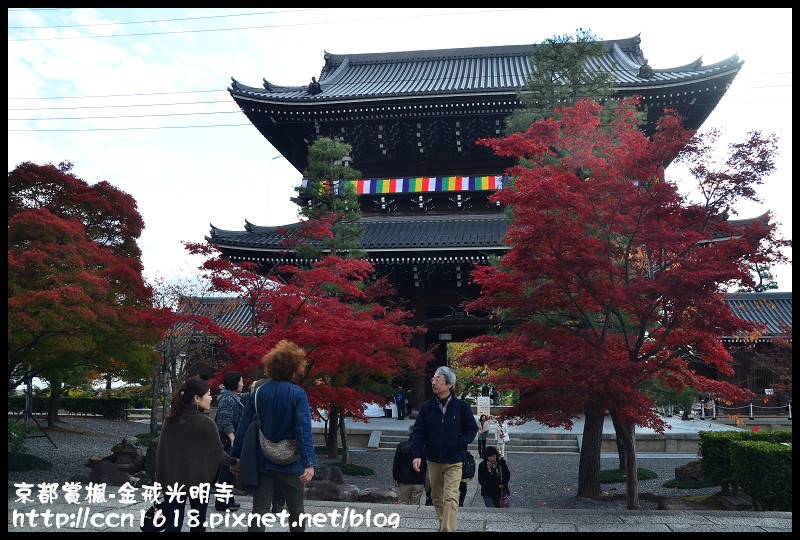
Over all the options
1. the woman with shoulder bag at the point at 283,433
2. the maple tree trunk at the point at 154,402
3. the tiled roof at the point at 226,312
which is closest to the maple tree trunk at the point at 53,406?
the maple tree trunk at the point at 154,402

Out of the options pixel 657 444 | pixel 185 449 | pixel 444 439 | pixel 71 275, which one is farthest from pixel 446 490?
pixel 657 444

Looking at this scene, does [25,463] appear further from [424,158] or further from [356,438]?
[424,158]

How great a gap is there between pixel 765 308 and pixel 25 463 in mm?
29119

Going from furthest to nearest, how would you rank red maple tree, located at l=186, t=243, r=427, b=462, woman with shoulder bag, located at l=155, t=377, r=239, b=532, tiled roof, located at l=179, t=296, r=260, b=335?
tiled roof, located at l=179, t=296, r=260, b=335
red maple tree, located at l=186, t=243, r=427, b=462
woman with shoulder bag, located at l=155, t=377, r=239, b=532

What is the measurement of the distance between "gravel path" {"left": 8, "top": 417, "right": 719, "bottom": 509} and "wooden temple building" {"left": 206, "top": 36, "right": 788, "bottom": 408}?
4.45 m

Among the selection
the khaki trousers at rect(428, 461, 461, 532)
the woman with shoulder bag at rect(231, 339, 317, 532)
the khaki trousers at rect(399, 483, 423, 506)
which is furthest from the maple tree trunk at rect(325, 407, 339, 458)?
the woman with shoulder bag at rect(231, 339, 317, 532)

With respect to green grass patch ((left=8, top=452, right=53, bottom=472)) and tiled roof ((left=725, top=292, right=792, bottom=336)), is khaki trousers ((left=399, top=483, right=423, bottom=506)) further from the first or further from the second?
tiled roof ((left=725, top=292, right=792, bottom=336))

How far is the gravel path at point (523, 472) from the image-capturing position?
1154cm

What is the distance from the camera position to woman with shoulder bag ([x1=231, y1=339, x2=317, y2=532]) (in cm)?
482

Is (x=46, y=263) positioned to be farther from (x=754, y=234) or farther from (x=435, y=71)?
(x=435, y=71)

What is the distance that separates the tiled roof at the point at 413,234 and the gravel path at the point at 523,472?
18.1 feet

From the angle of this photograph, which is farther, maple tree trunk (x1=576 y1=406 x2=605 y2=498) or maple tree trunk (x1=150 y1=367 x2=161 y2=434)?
maple tree trunk (x1=150 y1=367 x2=161 y2=434)

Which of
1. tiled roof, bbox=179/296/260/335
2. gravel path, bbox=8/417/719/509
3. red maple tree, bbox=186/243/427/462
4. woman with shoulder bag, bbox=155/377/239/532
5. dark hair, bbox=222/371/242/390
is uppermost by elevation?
tiled roof, bbox=179/296/260/335

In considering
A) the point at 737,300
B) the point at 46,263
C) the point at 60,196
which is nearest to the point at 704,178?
the point at 46,263
